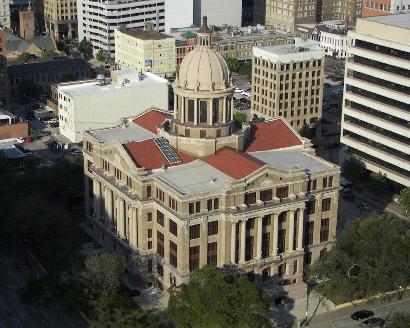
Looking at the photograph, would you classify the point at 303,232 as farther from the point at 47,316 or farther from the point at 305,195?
the point at 47,316

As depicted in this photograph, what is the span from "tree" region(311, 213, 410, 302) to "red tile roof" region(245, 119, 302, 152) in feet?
75.3

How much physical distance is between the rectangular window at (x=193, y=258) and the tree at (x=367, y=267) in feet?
64.1

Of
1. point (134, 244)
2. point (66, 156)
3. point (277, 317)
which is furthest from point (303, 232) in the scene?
point (66, 156)

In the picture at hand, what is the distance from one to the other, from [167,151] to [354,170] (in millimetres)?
54979

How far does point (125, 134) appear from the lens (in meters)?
155

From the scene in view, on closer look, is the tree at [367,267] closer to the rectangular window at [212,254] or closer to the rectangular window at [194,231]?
the rectangular window at [212,254]

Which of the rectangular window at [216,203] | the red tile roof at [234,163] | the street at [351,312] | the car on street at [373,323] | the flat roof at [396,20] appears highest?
the flat roof at [396,20]

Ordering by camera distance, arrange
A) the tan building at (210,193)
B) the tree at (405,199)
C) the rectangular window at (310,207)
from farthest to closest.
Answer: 1. the tree at (405,199)
2. the rectangular window at (310,207)
3. the tan building at (210,193)

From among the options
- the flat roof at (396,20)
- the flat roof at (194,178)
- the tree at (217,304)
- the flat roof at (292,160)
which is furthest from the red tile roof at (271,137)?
the flat roof at (396,20)

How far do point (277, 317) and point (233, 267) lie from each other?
10.5m

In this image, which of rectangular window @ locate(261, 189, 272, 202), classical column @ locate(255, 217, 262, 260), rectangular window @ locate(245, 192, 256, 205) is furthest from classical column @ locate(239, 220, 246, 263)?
rectangular window @ locate(261, 189, 272, 202)

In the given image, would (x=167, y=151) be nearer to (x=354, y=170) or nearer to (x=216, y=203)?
(x=216, y=203)

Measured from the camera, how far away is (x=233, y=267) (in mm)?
135750

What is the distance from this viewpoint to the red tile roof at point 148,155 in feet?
460
